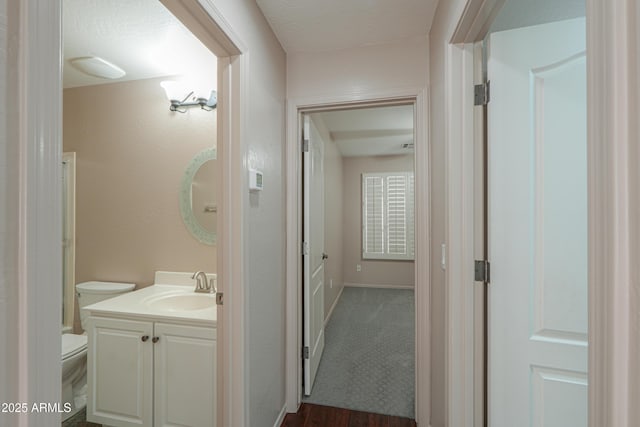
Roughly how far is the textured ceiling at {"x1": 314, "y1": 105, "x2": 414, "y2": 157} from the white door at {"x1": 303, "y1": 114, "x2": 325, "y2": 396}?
596 millimetres

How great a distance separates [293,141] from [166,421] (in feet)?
5.79

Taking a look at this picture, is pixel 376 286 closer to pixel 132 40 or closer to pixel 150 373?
pixel 150 373

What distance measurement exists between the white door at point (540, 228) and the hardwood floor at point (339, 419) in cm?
95

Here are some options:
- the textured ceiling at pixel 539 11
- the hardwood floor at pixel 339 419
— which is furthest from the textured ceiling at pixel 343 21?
the hardwood floor at pixel 339 419

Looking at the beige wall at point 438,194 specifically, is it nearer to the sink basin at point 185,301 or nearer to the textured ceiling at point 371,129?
the textured ceiling at point 371,129

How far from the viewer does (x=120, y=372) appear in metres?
1.64

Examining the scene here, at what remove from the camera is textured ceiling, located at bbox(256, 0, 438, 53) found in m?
1.54

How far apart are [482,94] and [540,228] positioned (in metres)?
0.58

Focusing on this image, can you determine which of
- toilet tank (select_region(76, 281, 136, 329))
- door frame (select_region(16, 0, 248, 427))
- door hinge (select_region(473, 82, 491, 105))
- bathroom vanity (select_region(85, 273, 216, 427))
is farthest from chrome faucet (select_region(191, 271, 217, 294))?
door hinge (select_region(473, 82, 491, 105))

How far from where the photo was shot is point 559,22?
3.39ft

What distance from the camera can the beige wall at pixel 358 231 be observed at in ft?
17.5

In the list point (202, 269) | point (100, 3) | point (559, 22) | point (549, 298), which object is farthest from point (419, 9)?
point (202, 269)

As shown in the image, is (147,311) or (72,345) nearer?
(147,311)

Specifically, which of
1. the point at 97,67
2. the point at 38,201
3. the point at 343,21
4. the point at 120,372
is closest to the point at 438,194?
the point at 343,21
